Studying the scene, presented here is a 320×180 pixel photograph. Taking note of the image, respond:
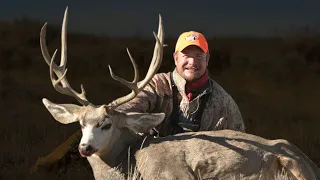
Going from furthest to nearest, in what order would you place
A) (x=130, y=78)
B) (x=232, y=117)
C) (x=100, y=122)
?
1. (x=130, y=78)
2. (x=232, y=117)
3. (x=100, y=122)

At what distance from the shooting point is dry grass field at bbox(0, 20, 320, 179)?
12125 mm

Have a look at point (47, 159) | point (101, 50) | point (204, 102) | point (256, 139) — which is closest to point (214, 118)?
point (204, 102)

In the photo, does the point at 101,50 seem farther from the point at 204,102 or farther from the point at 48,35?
the point at 204,102

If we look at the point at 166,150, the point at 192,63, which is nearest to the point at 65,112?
the point at 166,150

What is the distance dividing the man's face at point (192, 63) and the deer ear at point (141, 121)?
3.77 feet

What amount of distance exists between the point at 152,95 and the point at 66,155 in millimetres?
1585

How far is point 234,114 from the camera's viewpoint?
8.60 m

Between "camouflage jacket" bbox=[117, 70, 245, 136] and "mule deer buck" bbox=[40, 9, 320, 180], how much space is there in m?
0.64

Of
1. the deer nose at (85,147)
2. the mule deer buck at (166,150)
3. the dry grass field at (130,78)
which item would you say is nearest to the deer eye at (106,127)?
the mule deer buck at (166,150)

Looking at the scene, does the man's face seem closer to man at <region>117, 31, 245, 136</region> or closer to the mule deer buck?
man at <region>117, 31, 245, 136</region>

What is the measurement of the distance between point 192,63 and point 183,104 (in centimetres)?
38

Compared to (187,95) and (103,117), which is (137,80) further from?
(187,95)

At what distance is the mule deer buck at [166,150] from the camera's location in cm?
702

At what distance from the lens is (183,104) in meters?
8.31
